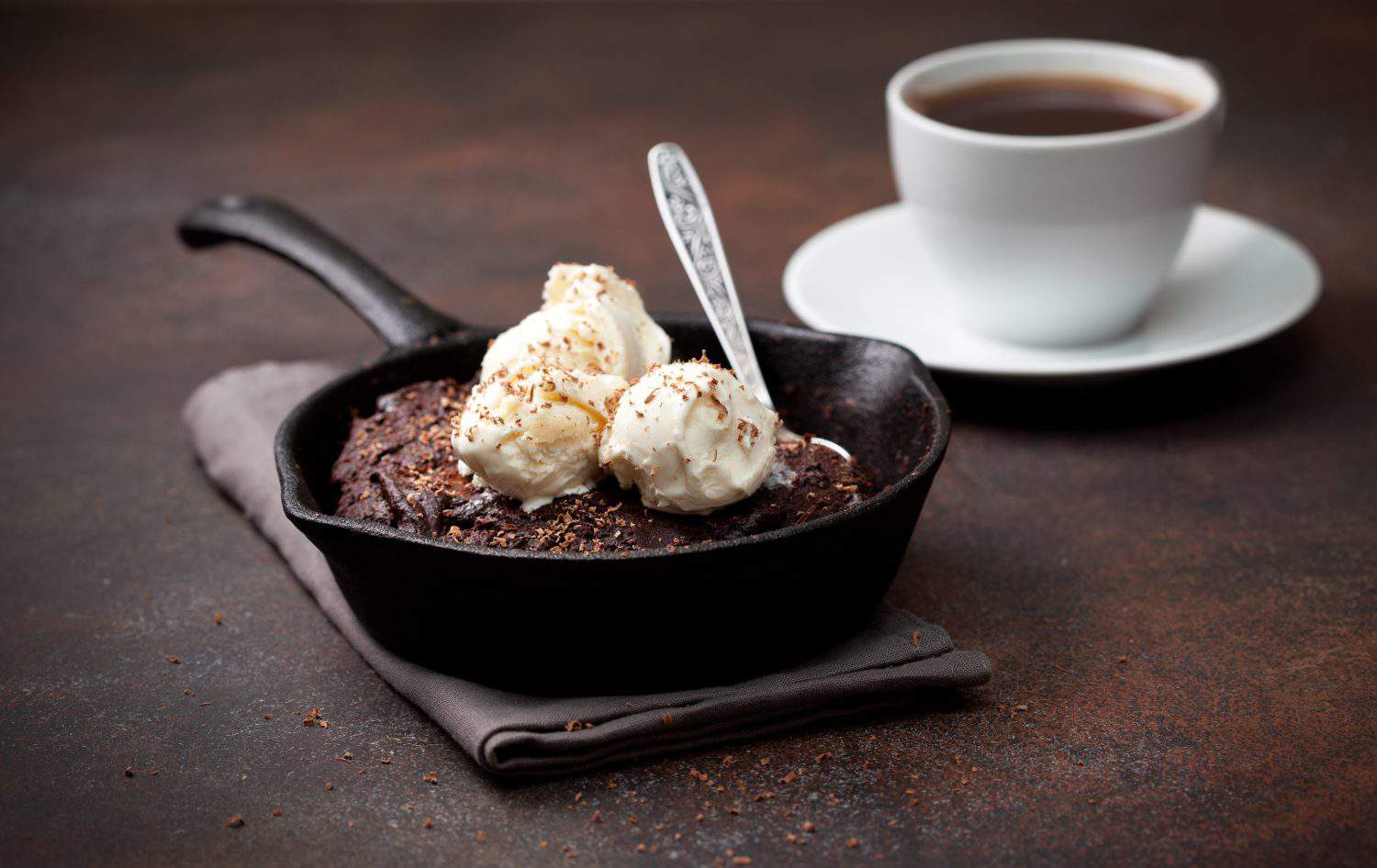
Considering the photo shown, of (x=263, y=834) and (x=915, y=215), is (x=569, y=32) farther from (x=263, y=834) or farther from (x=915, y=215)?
(x=263, y=834)

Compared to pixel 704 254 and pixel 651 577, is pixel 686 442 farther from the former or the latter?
pixel 704 254

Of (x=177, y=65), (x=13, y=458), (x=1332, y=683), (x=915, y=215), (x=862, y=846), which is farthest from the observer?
(x=177, y=65)

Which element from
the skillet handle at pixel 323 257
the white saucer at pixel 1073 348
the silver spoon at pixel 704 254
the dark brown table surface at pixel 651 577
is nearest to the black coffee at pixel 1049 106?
the white saucer at pixel 1073 348

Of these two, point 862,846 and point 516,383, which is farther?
point 516,383

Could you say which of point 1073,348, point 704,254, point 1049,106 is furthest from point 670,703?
point 1049,106

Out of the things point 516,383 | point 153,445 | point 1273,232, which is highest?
point 516,383

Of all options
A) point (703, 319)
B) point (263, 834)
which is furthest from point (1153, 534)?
point (263, 834)
